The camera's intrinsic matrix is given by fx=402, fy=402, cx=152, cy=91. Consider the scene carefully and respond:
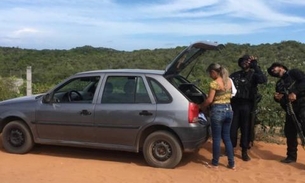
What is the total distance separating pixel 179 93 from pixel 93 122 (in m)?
1.58

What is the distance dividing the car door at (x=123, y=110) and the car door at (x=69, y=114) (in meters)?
0.21

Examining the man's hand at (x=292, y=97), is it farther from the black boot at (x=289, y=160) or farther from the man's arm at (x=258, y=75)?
the black boot at (x=289, y=160)

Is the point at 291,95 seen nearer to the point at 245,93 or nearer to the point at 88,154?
the point at 245,93

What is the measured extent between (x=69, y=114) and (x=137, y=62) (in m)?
23.2

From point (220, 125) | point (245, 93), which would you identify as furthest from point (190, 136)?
point (245, 93)

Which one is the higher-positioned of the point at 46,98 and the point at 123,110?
the point at 46,98

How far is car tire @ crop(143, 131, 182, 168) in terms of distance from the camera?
6496mm

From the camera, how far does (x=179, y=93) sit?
6531mm

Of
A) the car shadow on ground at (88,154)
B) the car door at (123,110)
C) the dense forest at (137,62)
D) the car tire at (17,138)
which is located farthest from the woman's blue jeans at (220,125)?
the car tire at (17,138)

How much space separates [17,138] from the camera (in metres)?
7.45

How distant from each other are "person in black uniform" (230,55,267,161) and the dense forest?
41.9 inches

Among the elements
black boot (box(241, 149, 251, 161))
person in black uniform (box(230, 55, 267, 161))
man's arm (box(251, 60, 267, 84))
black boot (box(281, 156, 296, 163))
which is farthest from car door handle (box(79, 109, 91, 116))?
black boot (box(281, 156, 296, 163))

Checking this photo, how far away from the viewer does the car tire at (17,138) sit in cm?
738

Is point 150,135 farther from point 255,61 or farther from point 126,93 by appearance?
point 255,61
